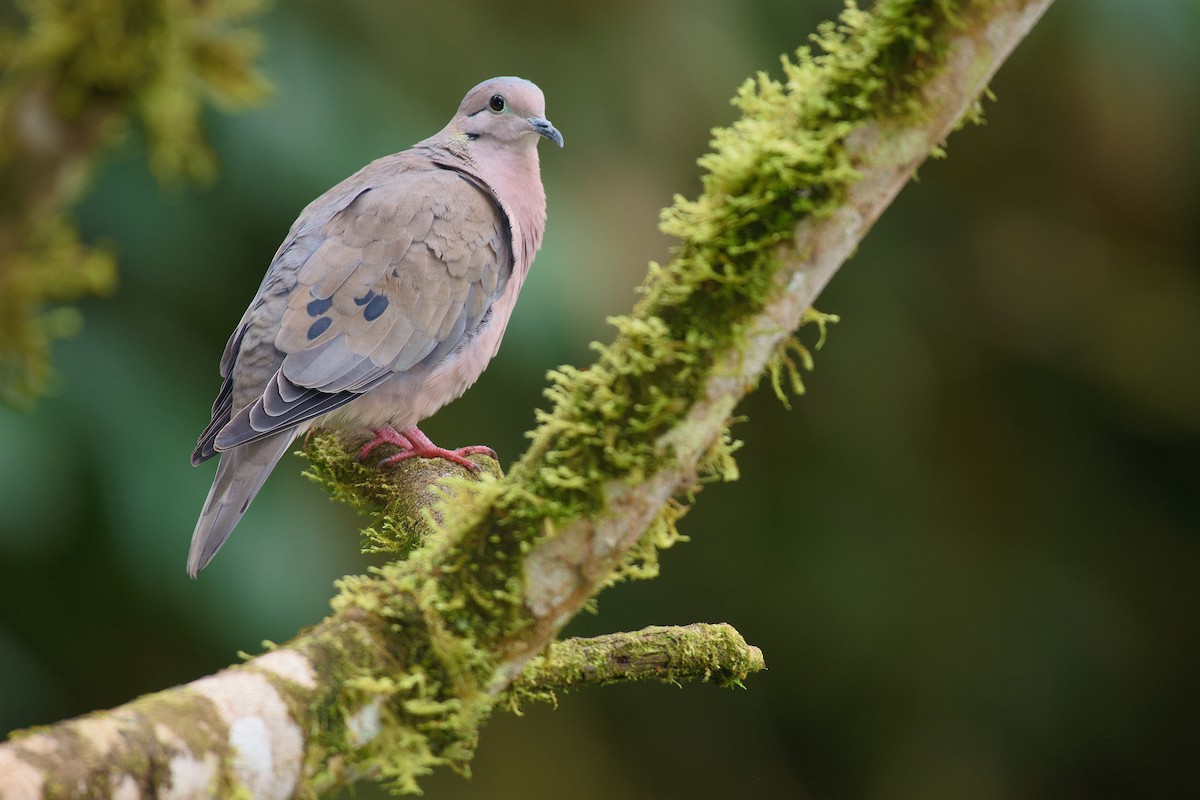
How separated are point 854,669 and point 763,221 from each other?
4.63 m

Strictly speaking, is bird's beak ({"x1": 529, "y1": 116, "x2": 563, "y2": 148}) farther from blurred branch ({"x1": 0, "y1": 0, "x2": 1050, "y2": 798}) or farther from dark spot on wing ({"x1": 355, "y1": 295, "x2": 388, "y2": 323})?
blurred branch ({"x1": 0, "y1": 0, "x2": 1050, "y2": 798})

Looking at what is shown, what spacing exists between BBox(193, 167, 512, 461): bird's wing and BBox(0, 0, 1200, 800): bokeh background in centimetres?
96

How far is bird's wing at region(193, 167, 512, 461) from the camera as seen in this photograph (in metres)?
2.96

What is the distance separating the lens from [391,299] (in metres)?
3.12

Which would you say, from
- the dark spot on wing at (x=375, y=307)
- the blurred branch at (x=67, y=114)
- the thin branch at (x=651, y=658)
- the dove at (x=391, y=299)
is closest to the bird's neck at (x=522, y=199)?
the dove at (x=391, y=299)

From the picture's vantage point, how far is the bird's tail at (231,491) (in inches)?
103

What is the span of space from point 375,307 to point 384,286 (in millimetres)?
62

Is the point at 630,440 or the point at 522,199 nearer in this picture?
the point at 630,440

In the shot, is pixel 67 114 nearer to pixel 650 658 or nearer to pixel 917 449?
pixel 650 658

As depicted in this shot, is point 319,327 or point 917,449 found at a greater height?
point 917,449

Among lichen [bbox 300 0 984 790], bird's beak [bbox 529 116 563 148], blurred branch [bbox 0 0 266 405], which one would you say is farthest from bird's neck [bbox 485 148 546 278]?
blurred branch [bbox 0 0 266 405]

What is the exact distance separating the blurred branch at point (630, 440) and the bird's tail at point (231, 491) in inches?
53.2

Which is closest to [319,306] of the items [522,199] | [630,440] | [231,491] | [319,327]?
[319,327]

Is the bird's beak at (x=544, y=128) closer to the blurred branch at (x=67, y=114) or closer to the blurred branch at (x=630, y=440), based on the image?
the blurred branch at (x=630, y=440)
